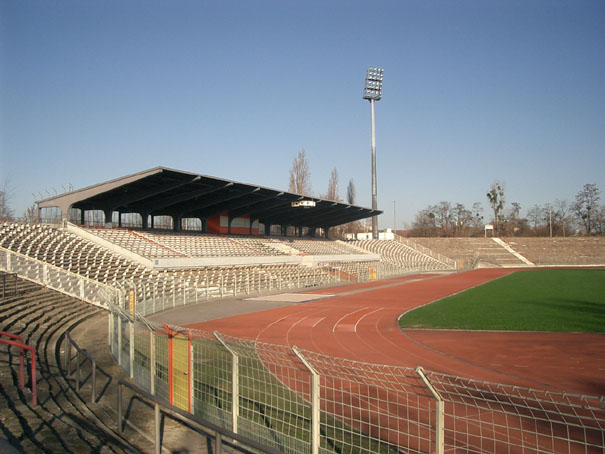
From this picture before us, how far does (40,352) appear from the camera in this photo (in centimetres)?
1073

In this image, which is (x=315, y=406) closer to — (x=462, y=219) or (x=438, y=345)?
(x=438, y=345)

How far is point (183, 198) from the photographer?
3462 cm

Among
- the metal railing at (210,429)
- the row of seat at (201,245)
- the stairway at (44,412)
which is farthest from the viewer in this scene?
the row of seat at (201,245)

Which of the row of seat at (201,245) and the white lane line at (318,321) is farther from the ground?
the row of seat at (201,245)

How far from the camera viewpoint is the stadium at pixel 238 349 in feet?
19.8

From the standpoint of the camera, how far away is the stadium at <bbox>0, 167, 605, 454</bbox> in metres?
6.04

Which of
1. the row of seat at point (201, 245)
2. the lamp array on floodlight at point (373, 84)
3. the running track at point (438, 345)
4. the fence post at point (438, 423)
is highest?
the lamp array on floodlight at point (373, 84)

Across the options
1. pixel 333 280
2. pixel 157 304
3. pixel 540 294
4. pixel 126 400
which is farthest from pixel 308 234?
pixel 126 400

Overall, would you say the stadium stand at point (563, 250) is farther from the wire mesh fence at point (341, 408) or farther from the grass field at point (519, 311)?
the wire mesh fence at point (341, 408)

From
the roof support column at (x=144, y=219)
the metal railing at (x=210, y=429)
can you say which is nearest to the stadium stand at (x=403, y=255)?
the roof support column at (x=144, y=219)

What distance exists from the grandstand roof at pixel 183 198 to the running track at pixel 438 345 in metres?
13.5

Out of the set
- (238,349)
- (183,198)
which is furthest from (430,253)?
(238,349)

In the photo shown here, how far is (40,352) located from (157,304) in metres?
10.2

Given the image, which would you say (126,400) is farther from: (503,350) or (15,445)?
(503,350)
